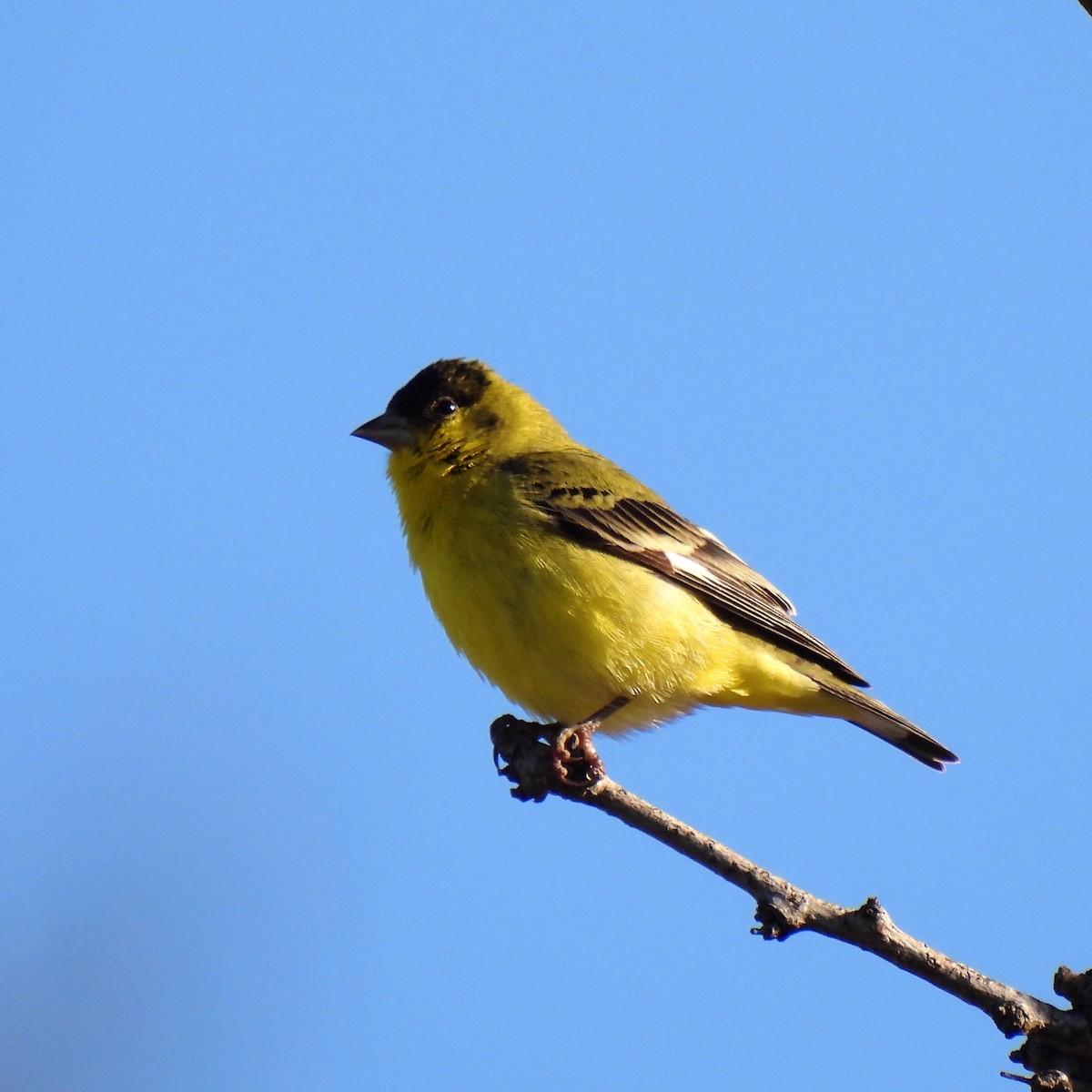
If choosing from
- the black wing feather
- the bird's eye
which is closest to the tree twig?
the black wing feather

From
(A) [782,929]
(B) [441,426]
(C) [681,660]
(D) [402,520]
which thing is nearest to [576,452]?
(B) [441,426]

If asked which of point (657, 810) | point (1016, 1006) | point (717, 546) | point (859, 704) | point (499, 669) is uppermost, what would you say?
point (717, 546)

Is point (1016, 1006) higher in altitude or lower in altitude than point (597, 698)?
lower

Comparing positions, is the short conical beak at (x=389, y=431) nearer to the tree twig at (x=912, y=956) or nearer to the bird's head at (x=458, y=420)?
the bird's head at (x=458, y=420)

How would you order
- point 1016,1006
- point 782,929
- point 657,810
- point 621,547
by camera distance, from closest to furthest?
1. point 1016,1006
2. point 782,929
3. point 657,810
4. point 621,547

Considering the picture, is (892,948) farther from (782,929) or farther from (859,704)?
(859,704)

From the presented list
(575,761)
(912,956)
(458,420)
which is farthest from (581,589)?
(912,956)

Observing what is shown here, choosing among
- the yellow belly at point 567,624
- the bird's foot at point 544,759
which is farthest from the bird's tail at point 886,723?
the bird's foot at point 544,759
